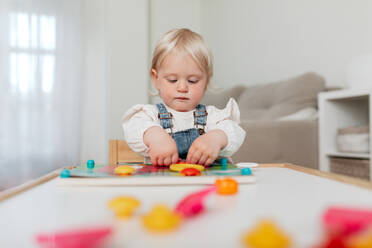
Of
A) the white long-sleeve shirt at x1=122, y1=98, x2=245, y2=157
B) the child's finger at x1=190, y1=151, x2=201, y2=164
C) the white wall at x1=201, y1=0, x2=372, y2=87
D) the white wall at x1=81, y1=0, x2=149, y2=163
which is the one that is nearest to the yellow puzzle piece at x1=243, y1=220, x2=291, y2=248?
the child's finger at x1=190, y1=151, x2=201, y2=164

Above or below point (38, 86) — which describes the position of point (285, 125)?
below

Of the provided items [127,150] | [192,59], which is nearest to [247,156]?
[127,150]

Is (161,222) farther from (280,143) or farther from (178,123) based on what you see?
(280,143)

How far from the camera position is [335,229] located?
259mm

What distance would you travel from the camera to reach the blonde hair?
2.59 ft

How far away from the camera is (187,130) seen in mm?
826

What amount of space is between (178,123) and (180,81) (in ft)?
0.37

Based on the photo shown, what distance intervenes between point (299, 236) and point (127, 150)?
29.0 inches

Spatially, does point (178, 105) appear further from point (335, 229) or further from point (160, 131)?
point (335, 229)

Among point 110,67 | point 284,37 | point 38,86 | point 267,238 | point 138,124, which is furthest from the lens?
point 110,67

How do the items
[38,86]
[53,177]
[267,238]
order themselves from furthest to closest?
[38,86], [53,177], [267,238]

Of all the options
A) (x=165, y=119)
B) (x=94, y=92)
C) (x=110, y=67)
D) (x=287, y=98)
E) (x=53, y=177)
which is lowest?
(x=53, y=177)

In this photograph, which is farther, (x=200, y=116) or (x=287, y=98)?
(x=287, y=98)

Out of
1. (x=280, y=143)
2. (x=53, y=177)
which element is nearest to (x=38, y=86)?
(x=280, y=143)
